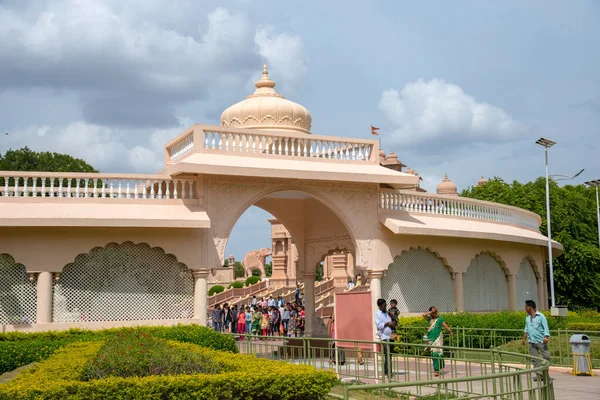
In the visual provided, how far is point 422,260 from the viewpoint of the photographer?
21297 millimetres

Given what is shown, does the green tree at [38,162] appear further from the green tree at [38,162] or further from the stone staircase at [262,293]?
the stone staircase at [262,293]

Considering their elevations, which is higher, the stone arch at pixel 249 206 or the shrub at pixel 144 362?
the stone arch at pixel 249 206

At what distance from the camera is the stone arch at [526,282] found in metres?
24.9

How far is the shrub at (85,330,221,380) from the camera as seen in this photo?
30.3 ft

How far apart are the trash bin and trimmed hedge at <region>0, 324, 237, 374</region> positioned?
250 inches

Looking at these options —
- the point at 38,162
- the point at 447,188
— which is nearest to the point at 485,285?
the point at 447,188

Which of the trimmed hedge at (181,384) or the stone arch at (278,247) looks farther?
the stone arch at (278,247)

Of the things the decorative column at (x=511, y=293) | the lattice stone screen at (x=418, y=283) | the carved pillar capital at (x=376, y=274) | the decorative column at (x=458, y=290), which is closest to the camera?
the carved pillar capital at (x=376, y=274)

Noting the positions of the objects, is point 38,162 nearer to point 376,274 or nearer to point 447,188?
point 447,188

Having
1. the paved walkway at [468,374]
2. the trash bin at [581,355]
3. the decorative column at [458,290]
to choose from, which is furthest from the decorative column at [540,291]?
the trash bin at [581,355]

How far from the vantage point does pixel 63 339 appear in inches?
592

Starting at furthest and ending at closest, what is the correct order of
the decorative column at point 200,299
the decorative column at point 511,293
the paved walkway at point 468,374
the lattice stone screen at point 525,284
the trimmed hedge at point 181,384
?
the lattice stone screen at point 525,284 < the decorative column at point 511,293 < the decorative column at point 200,299 < the paved walkway at point 468,374 < the trimmed hedge at point 181,384

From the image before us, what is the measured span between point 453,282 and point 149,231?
9.25m

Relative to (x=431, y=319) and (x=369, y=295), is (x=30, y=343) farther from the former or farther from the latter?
(x=431, y=319)
